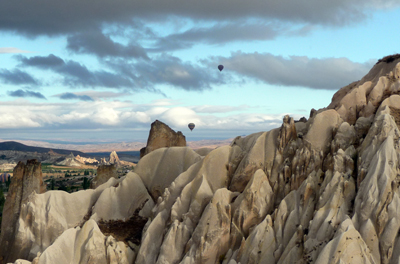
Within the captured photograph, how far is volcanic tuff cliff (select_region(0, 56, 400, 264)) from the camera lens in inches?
1566

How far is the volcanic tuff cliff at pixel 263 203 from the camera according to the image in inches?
1566

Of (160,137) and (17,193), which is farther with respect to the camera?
(160,137)

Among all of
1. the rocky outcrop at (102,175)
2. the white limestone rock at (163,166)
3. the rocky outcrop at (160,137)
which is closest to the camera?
the white limestone rock at (163,166)

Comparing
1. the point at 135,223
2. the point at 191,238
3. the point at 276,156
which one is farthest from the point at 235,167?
the point at 135,223

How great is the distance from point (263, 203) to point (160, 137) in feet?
103

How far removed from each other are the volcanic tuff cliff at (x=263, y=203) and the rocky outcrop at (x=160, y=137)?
1099 cm

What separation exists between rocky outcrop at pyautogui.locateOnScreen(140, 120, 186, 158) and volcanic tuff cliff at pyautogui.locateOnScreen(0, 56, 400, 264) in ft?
36.1

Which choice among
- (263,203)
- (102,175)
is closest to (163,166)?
(263,203)

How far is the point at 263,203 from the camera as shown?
155 feet

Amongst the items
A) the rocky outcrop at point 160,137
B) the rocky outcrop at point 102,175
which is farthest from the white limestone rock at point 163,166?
the rocky outcrop at point 102,175

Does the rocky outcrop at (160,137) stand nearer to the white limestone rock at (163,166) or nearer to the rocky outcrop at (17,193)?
the white limestone rock at (163,166)

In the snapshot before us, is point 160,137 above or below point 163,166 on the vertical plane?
above

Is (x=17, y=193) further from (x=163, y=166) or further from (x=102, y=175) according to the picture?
(x=163, y=166)

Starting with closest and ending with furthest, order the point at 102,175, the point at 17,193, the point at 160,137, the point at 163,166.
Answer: the point at 163,166 < the point at 17,193 < the point at 160,137 < the point at 102,175
